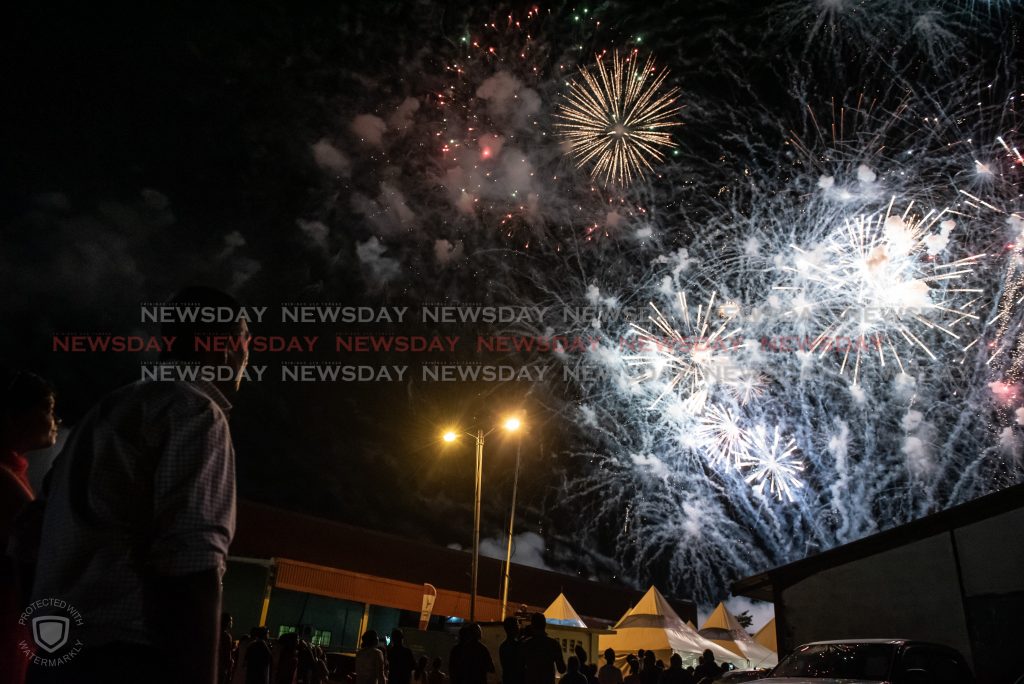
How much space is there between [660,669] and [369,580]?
15.9 metres

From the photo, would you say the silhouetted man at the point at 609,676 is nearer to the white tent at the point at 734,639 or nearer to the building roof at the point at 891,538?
the building roof at the point at 891,538

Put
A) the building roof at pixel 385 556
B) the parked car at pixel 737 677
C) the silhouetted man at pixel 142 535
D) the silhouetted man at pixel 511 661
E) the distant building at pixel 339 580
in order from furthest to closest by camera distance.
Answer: the building roof at pixel 385 556, the distant building at pixel 339 580, the parked car at pixel 737 677, the silhouetted man at pixel 511 661, the silhouetted man at pixel 142 535

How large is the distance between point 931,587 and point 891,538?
44.3 inches

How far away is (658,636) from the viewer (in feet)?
77.7

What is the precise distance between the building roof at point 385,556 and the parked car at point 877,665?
22.1m

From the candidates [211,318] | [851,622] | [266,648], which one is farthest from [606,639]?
[211,318]

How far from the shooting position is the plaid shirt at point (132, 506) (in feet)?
4.96

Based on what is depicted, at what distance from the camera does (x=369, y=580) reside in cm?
2750

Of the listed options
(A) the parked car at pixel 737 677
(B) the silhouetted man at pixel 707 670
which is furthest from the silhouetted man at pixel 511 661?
(B) the silhouetted man at pixel 707 670

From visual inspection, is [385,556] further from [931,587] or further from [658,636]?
[931,587]

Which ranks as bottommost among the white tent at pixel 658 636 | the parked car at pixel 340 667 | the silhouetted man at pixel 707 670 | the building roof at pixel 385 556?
the parked car at pixel 340 667

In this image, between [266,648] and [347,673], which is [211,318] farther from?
[347,673]

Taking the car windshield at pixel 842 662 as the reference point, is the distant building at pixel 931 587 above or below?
above

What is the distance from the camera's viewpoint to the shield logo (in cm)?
149
